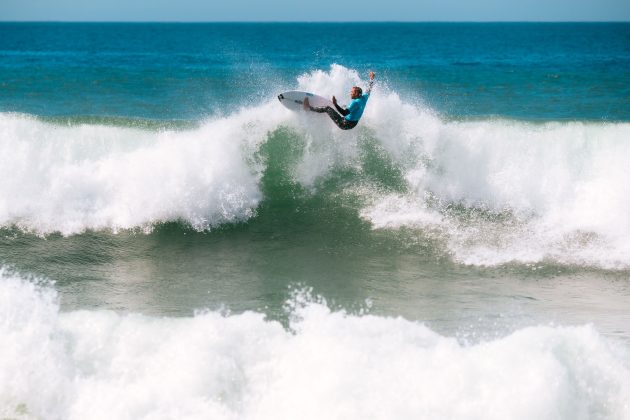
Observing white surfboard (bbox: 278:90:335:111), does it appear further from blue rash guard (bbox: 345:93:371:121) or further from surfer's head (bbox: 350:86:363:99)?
surfer's head (bbox: 350:86:363:99)

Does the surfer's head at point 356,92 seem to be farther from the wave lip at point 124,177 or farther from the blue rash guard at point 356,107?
the wave lip at point 124,177

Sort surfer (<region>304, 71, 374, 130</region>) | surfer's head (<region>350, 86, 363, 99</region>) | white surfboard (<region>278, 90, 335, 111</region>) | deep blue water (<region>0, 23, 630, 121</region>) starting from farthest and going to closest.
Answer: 1. deep blue water (<region>0, 23, 630, 121</region>)
2. white surfboard (<region>278, 90, 335, 111</region>)
3. surfer (<region>304, 71, 374, 130</region>)
4. surfer's head (<region>350, 86, 363, 99</region>)

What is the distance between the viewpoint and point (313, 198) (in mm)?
11531

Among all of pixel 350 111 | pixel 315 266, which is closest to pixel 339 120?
pixel 350 111

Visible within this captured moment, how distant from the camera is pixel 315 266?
930 centimetres

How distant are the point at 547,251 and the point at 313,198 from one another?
4.04 meters

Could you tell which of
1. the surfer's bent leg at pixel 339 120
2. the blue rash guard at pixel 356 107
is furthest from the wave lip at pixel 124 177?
the blue rash guard at pixel 356 107

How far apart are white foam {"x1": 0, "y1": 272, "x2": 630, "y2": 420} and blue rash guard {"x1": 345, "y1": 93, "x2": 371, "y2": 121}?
16.1ft

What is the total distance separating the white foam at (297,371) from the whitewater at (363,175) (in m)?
3.61

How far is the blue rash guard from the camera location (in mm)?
10641

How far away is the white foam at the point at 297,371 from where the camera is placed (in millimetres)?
5746

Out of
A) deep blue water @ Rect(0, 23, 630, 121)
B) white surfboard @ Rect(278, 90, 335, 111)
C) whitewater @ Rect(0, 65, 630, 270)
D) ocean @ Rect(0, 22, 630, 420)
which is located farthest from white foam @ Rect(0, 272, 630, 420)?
deep blue water @ Rect(0, 23, 630, 121)

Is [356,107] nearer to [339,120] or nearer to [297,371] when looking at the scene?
[339,120]

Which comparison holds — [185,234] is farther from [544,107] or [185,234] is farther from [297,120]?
[544,107]
